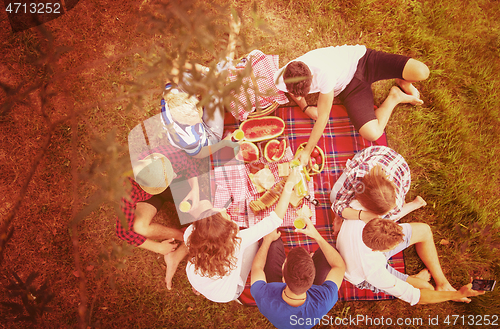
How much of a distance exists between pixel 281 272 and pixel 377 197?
147cm

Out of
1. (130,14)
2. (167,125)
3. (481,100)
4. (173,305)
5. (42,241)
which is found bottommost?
(173,305)

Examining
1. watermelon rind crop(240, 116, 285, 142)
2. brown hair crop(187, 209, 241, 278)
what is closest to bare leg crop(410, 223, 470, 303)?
watermelon rind crop(240, 116, 285, 142)

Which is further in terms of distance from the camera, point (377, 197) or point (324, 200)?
point (324, 200)

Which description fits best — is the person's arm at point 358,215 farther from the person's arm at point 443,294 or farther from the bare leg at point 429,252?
the person's arm at point 443,294

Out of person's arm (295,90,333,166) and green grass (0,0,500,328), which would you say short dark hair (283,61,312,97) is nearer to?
person's arm (295,90,333,166)

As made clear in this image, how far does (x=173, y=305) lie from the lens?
3734mm

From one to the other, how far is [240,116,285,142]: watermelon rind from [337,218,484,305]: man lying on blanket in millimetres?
1469

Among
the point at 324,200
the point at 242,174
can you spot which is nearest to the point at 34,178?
the point at 242,174

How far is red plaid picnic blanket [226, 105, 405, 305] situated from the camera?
3.38 m

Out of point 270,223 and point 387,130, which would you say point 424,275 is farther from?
point 270,223

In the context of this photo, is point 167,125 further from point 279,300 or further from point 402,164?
point 402,164

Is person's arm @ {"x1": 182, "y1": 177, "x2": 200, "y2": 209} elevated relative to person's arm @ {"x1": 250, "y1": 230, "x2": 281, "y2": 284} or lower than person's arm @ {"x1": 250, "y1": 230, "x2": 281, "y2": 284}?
elevated

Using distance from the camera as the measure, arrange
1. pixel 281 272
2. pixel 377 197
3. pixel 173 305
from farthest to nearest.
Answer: pixel 173 305
pixel 281 272
pixel 377 197

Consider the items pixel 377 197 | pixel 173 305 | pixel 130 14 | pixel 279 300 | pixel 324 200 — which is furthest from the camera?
pixel 130 14
